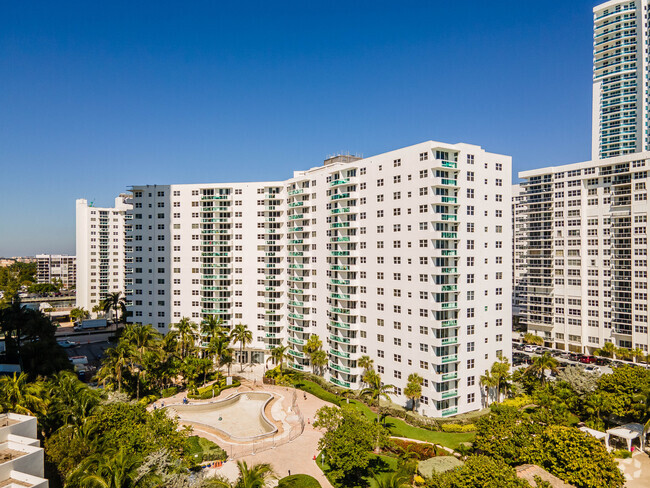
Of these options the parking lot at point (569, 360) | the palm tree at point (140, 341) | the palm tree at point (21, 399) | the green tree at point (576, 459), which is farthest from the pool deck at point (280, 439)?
the parking lot at point (569, 360)

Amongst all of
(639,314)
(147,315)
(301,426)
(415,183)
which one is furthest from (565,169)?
(147,315)

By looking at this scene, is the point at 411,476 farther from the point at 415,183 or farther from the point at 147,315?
the point at 147,315

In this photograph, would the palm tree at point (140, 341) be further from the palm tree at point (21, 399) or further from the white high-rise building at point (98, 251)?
the white high-rise building at point (98, 251)

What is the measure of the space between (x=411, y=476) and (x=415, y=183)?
125 feet

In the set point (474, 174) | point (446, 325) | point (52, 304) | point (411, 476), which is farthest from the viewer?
point (52, 304)

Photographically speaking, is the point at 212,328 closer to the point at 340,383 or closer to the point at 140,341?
the point at 140,341

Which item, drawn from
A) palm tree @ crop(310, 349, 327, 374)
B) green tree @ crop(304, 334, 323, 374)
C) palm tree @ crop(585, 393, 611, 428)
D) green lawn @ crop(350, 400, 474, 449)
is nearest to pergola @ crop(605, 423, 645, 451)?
palm tree @ crop(585, 393, 611, 428)

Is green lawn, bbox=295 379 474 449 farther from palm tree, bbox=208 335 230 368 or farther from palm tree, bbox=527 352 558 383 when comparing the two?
palm tree, bbox=208 335 230 368

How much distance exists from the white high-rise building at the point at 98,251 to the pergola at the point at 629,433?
131583 millimetres

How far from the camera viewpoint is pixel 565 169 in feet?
324

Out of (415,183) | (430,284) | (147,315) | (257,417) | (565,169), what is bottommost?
(257,417)

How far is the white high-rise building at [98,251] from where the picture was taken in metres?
134

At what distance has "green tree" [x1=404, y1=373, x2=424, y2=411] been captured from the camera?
192ft

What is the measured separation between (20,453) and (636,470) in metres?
59.0
